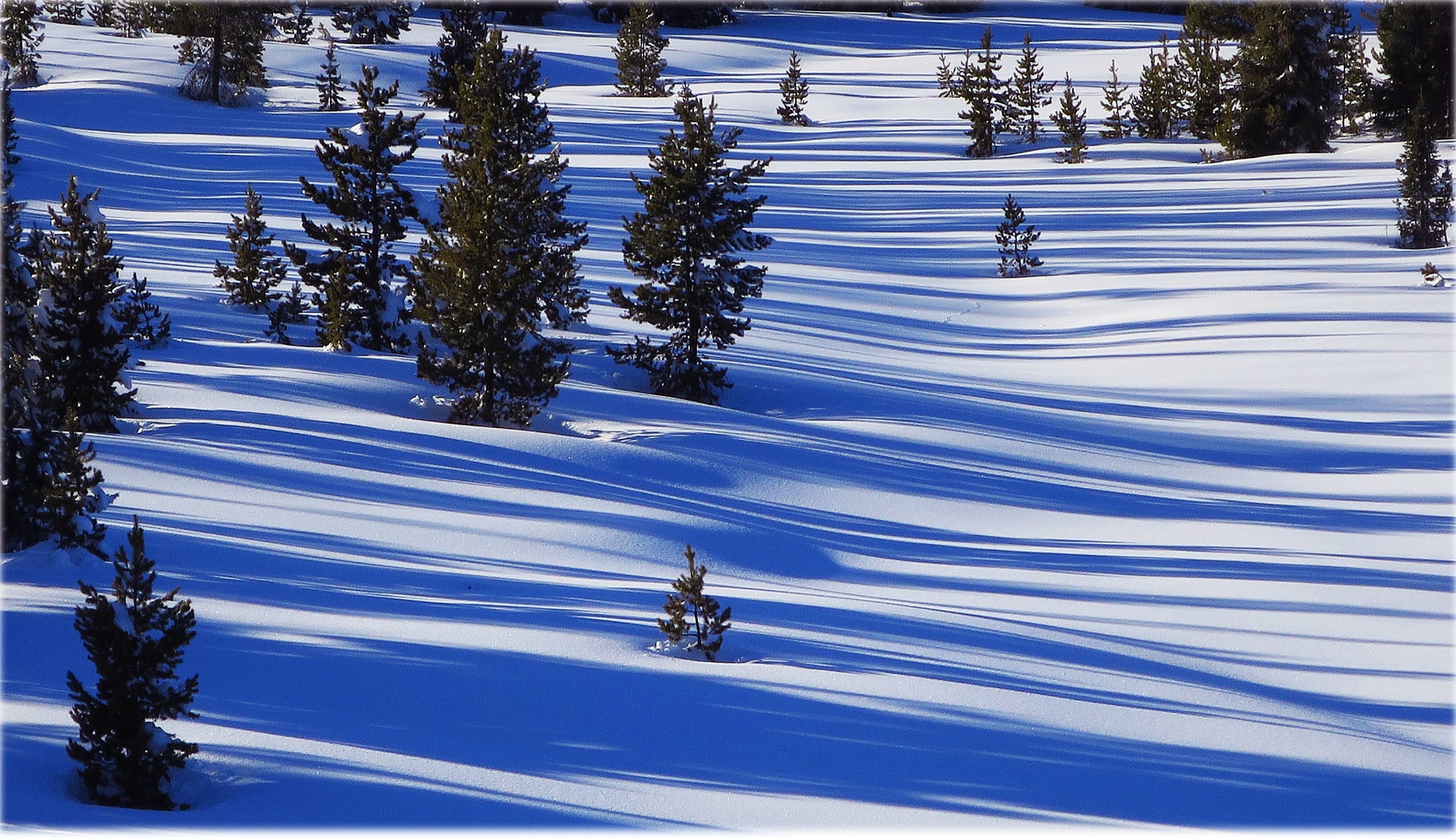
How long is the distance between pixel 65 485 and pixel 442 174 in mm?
18781

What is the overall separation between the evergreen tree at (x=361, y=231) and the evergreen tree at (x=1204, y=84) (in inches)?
866

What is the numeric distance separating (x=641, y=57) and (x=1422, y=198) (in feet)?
79.1

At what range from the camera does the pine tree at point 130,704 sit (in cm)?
489

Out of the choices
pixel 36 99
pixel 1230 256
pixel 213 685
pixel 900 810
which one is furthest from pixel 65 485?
pixel 36 99

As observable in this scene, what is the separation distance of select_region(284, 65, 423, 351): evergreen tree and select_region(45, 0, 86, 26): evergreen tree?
3772 centimetres

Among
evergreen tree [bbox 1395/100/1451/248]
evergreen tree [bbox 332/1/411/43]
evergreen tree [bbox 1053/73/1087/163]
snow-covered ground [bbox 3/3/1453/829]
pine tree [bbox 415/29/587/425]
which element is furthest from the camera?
evergreen tree [bbox 332/1/411/43]

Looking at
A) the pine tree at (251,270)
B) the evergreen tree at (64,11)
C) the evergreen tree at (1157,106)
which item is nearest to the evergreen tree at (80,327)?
the pine tree at (251,270)

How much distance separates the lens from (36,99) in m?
Result: 29.0

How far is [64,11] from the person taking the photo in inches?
1775

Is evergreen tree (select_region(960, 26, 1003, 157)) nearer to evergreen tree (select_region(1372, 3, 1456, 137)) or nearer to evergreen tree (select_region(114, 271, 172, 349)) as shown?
evergreen tree (select_region(1372, 3, 1456, 137))

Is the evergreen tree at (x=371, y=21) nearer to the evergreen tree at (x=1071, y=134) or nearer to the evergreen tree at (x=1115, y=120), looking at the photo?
the evergreen tree at (x=1071, y=134)

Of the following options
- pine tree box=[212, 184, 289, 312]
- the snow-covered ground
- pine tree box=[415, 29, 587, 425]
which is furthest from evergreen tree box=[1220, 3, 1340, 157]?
pine tree box=[212, 184, 289, 312]

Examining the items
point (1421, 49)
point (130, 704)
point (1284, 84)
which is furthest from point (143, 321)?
point (1421, 49)

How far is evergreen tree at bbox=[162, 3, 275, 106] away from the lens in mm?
32500
